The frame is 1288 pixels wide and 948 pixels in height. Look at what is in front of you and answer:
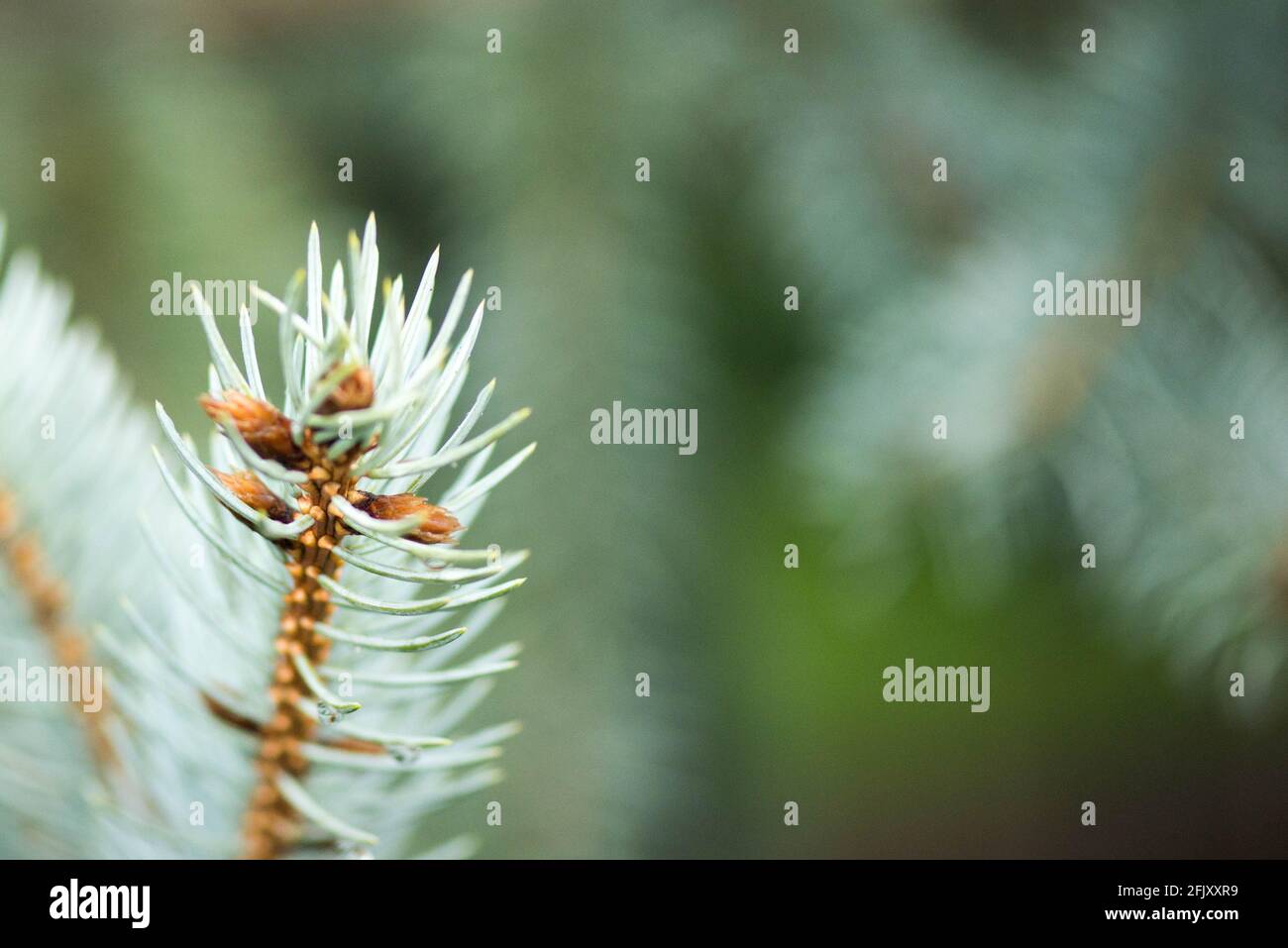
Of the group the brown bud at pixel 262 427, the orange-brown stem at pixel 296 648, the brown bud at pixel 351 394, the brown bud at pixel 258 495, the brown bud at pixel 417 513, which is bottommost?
the orange-brown stem at pixel 296 648

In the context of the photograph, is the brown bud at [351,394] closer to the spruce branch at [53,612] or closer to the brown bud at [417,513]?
the brown bud at [417,513]

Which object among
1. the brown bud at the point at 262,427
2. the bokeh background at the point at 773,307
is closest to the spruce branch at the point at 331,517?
the brown bud at the point at 262,427

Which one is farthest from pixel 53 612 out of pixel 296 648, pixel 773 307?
pixel 773 307

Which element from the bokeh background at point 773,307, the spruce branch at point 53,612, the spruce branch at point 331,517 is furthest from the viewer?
the bokeh background at point 773,307

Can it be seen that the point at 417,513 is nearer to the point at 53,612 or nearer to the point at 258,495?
the point at 258,495

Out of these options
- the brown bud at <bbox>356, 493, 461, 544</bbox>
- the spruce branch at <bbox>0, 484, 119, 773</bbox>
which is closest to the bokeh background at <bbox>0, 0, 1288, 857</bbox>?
the spruce branch at <bbox>0, 484, 119, 773</bbox>
